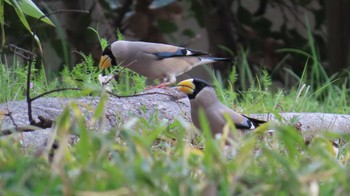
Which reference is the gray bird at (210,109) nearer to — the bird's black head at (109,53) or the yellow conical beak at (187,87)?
the yellow conical beak at (187,87)

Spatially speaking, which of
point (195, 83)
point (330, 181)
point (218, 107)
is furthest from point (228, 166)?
point (195, 83)

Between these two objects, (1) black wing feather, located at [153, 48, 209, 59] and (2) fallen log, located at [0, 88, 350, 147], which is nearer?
(2) fallen log, located at [0, 88, 350, 147]

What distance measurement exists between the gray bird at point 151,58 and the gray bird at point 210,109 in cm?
111

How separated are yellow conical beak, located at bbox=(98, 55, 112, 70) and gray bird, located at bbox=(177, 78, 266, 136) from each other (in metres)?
1.03

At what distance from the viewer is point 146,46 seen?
5387 mm

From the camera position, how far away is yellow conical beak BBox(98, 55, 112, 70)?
5.04m

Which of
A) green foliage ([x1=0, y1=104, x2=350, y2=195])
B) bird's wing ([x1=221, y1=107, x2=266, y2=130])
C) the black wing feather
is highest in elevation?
green foliage ([x1=0, y1=104, x2=350, y2=195])

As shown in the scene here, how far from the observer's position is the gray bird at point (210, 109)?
12.1ft

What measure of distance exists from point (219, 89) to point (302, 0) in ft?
8.19

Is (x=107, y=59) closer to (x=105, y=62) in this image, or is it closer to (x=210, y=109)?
(x=105, y=62)

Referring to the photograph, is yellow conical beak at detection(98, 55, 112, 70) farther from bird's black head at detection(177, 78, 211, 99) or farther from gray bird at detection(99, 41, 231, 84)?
bird's black head at detection(177, 78, 211, 99)

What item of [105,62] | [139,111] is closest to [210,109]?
[139,111]

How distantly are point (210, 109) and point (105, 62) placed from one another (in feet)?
4.53

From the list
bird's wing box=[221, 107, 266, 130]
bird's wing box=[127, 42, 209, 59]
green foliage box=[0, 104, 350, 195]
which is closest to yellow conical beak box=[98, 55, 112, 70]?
bird's wing box=[127, 42, 209, 59]
